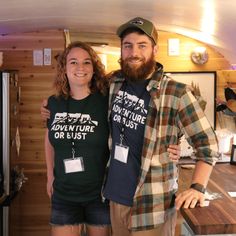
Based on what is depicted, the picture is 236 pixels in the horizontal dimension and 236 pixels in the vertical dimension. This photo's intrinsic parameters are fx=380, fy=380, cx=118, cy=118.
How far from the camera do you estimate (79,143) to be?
6.54 feet

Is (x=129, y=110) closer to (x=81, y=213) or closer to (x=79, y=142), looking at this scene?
(x=79, y=142)

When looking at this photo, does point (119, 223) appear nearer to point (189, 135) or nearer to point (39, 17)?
point (189, 135)

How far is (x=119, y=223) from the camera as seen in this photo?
1.90 meters

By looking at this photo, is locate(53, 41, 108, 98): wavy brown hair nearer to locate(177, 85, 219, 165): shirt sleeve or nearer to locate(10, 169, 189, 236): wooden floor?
locate(177, 85, 219, 165): shirt sleeve

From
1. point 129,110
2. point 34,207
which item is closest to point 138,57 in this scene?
point 129,110

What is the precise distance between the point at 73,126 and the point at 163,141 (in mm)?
518

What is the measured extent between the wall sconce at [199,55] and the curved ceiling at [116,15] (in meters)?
0.42

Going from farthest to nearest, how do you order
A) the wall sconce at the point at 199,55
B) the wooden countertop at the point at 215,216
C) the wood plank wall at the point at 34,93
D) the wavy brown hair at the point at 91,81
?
the wall sconce at the point at 199,55 < the wood plank wall at the point at 34,93 < the wavy brown hair at the point at 91,81 < the wooden countertop at the point at 215,216

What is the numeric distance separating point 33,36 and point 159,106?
9.35ft

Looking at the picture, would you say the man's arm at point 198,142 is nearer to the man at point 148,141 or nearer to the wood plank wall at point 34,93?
the man at point 148,141

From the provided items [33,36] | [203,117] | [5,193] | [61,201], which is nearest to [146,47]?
[203,117]

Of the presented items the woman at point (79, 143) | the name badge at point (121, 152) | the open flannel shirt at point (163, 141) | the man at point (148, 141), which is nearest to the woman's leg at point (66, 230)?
the woman at point (79, 143)

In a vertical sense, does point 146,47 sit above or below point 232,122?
above

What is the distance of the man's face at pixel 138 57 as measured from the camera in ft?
5.92
